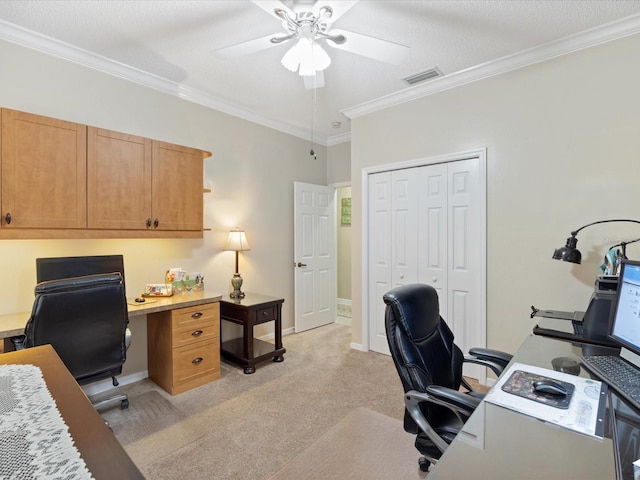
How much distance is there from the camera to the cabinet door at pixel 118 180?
254cm

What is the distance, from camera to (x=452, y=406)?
1278mm

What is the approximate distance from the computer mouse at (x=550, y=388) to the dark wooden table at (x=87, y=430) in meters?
1.21

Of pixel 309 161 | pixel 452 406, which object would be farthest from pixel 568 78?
pixel 309 161

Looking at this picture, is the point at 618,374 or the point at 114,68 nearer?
the point at 618,374

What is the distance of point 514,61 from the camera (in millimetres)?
2787

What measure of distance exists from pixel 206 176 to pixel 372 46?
2297mm

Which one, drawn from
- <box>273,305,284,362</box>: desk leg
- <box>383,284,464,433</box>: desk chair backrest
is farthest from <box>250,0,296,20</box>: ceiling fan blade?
<box>273,305,284,362</box>: desk leg

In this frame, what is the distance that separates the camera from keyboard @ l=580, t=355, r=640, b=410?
3.54ft

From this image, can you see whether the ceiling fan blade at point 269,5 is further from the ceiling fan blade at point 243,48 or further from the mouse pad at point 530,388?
the mouse pad at point 530,388

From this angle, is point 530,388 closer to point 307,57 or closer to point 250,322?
point 307,57

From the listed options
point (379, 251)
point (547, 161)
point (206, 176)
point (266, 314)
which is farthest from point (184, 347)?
point (547, 161)

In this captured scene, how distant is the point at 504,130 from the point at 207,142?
296 cm

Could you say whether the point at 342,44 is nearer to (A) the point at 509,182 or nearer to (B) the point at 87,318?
(A) the point at 509,182

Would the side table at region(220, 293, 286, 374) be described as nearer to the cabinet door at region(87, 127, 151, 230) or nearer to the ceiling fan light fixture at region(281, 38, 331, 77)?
the cabinet door at region(87, 127, 151, 230)
